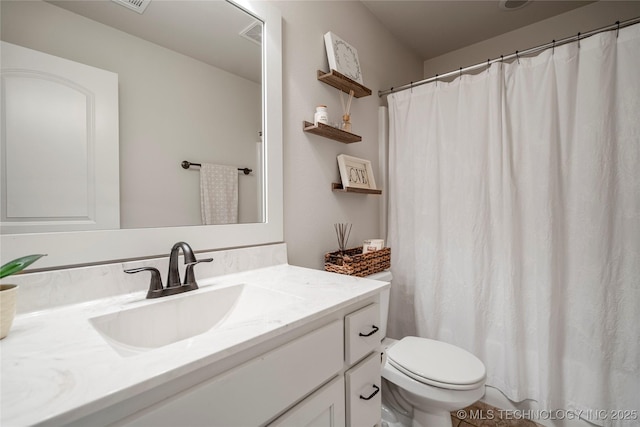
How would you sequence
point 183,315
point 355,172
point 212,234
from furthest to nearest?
point 355,172
point 212,234
point 183,315

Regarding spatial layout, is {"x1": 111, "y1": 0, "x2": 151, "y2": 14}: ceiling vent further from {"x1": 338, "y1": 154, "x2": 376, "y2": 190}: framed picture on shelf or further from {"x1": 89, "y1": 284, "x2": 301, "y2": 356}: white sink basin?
{"x1": 338, "y1": 154, "x2": 376, "y2": 190}: framed picture on shelf

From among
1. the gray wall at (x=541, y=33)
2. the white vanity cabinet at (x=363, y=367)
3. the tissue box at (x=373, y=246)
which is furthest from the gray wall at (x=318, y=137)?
the gray wall at (x=541, y=33)

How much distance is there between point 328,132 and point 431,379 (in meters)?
1.22

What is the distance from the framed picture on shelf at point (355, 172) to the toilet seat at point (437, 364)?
90 centimetres

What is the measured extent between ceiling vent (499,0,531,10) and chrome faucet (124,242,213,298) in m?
2.36

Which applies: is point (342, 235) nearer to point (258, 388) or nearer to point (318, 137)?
point (318, 137)

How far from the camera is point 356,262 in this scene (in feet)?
4.74

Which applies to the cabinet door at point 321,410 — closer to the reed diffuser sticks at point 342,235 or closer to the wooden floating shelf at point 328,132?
the reed diffuser sticks at point 342,235

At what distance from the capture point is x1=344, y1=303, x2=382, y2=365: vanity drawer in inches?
31.4

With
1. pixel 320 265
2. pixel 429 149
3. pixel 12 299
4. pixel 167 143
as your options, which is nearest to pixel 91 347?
pixel 12 299

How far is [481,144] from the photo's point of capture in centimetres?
167

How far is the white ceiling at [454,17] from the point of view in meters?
1.87

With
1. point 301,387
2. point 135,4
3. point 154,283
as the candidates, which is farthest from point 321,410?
point 135,4

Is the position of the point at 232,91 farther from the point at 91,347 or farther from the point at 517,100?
the point at 517,100
